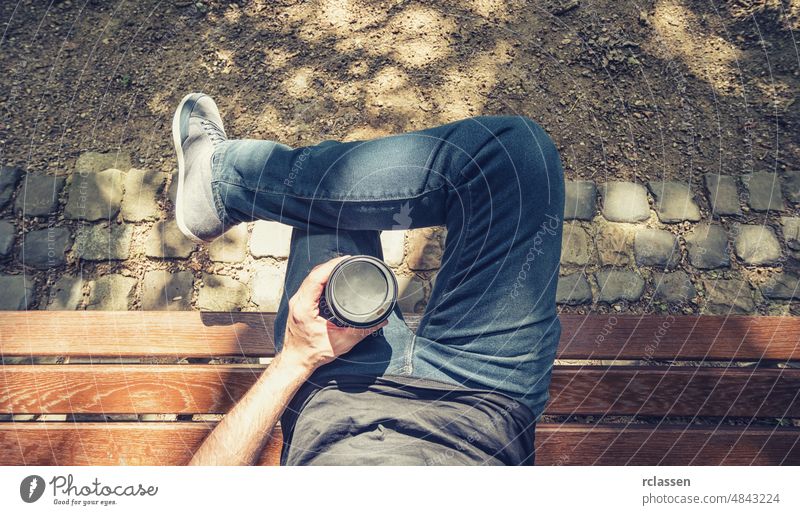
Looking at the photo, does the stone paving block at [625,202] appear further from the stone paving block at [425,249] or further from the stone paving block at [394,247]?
the stone paving block at [394,247]

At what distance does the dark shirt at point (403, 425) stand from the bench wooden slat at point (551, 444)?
0.11 metres

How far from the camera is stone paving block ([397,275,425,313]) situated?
66.8 inches

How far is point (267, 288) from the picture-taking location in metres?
1.73

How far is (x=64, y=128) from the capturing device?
1.84 m

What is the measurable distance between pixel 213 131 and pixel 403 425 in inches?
40.9

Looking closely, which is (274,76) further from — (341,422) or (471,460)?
(471,460)

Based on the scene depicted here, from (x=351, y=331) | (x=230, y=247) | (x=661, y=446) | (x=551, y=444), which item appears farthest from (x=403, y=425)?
(x=230, y=247)

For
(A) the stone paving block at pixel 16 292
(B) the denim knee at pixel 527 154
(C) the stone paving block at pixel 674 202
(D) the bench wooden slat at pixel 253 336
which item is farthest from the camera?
(C) the stone paving block at pixel 674 202

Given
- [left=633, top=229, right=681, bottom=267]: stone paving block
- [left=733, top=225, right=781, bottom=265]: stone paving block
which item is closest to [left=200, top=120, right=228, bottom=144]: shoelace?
[left=633, top=229, right=681, bottom=267]: stone paving block

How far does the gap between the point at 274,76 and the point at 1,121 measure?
1007 mm

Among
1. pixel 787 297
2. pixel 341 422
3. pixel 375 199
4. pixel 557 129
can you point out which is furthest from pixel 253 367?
pixel 787 297

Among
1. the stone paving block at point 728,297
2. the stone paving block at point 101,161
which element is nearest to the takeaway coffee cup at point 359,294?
the stone paving block at point 101,161

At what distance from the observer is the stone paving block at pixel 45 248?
5.63 feet

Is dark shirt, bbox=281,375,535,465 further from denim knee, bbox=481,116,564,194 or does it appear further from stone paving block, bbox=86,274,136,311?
stone paving block, bbox=86,274,136,311
